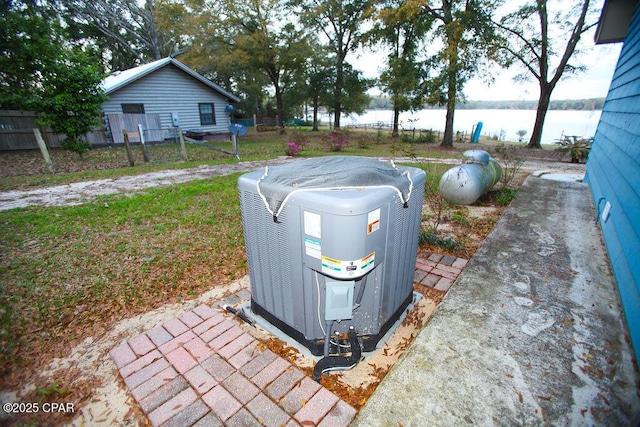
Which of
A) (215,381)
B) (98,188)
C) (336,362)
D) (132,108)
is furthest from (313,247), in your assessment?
(132,108)

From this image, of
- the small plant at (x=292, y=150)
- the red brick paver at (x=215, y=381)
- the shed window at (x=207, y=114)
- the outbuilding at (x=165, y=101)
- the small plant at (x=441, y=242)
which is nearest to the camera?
the red brick paver at (x=215, y=381)

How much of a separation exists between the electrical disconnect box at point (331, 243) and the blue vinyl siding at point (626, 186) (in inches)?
66.7

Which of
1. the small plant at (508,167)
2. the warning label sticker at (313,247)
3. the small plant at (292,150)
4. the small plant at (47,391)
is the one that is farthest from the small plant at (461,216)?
the small plant at (292,150)

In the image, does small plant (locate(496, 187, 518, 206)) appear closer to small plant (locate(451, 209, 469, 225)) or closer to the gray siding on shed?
small plant (locate(451, 209, 469, 225))

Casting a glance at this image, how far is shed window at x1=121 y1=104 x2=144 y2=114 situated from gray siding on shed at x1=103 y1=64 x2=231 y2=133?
15 centimetres

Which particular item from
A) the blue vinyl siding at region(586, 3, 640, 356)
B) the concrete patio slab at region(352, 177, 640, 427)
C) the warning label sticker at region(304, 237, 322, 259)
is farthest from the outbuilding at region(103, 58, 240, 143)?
the blue vinyl siding at region(586, 3, 640, 356)

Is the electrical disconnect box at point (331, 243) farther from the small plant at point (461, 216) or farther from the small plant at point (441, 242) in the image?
the small plant at point (461, 216)

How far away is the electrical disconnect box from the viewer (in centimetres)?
163

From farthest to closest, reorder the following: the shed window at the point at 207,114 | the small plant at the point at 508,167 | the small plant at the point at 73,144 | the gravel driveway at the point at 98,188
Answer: the shed window at the point at 207,114 < the small plant at the point at 73,144 < the small plant at the point at 508,167 < the gravel driveway at the point at 98,188

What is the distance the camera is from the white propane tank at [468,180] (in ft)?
17.6

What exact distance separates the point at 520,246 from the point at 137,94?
1712cm

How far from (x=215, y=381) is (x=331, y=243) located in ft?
4.13

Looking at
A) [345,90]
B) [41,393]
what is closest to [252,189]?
[41,393]

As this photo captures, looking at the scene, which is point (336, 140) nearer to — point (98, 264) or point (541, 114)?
point (98, 264)
